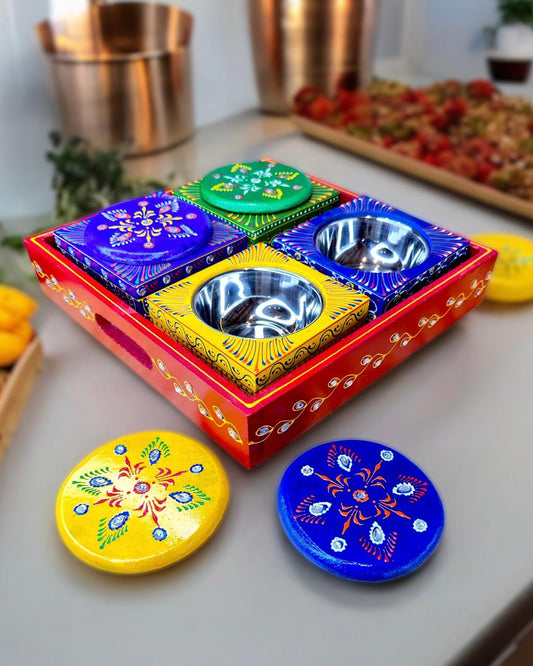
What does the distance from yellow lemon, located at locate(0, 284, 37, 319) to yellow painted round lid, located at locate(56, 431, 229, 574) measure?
254mm

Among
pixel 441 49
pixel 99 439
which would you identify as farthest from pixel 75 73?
pixel 441 49

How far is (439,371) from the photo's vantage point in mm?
587

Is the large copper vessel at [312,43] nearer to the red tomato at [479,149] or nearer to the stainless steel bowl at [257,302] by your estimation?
the red tomato at [479,149]

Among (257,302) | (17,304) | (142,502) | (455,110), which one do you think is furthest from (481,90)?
(142,502)

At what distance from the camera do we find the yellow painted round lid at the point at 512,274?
0.67m

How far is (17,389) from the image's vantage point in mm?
572

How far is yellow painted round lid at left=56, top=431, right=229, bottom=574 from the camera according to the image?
40 centimetres

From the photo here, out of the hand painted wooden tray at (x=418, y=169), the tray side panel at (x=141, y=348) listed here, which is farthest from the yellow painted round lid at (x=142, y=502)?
the hand painted wooden tray at (x=418, y=169)

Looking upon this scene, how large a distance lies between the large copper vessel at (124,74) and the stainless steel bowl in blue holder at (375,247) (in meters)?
0.71

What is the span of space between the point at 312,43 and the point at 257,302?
3.28ft

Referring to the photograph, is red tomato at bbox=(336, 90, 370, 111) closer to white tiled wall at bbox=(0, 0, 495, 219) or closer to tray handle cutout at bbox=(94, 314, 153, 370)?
white tiled wall at bbox=(0, 0, 495, 219)

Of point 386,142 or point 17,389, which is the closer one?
point 17,389

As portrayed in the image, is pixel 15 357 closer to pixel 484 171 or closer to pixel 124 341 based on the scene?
pixel 124 341

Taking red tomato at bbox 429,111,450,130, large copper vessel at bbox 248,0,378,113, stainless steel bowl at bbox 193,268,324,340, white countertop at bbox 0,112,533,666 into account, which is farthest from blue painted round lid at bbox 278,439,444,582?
large copper vessel at bbox 248,0,378,113
